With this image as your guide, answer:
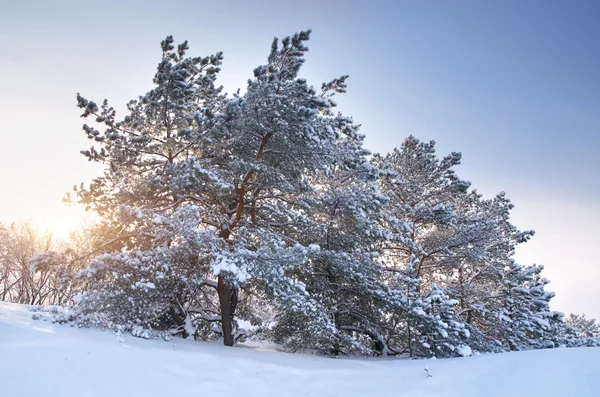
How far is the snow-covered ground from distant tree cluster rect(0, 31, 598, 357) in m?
1.43

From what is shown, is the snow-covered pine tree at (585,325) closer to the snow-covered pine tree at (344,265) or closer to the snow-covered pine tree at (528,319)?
the snow-covered pine tree at (528,319)

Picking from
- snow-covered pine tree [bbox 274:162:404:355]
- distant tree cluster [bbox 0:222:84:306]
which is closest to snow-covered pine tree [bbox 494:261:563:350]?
snow-covered pine tree [bbox 274:162:404:355]

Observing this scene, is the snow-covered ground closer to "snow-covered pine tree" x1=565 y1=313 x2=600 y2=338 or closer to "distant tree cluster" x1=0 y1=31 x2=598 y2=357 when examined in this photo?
"distant tree cluster" x1=0 y1=31 x2=598 y2=357

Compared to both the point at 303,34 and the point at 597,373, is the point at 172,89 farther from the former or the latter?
the point at 597,373

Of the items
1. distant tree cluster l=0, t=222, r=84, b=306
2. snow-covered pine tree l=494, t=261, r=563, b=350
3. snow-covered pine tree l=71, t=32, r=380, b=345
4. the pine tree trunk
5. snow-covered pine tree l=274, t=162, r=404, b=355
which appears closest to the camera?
snow-covered pine tree l=71, t=32, r=380, b=345

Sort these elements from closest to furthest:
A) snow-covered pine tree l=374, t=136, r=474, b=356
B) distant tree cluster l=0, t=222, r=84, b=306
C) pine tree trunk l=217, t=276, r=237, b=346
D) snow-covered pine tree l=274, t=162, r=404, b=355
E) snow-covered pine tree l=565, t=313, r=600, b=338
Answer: pine tree trunk l=217, t=276, r=237, b=346, snow-covered pine tree l=274, t=162, r=404, b=355, snow-covered pine tree l=374, t=136, r=474, b=356, distant tree cluster l=0, t=222, r=84, b=306, snow-covered pine tree l=565, t=313, r=600, b=338

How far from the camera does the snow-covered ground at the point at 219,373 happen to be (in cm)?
443

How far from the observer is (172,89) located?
8.74 metres

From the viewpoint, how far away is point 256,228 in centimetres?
952

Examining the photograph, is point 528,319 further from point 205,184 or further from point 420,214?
point 205,184

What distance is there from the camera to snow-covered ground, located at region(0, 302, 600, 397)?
14.5 ft

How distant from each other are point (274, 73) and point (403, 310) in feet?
25.5

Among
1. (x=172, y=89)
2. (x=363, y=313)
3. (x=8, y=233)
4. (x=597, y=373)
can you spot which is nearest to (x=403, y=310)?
(x=363, y=313)

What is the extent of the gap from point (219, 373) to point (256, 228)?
438 centimetres
